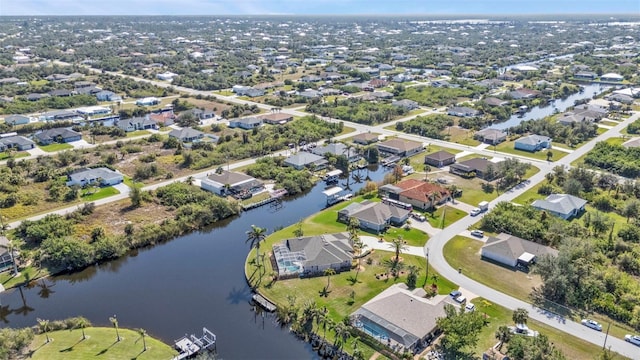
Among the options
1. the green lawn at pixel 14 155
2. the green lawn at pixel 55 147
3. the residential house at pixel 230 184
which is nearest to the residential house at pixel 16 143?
the green lawn at pixel 14 155

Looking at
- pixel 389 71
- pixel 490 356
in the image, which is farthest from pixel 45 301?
pixel 389 71

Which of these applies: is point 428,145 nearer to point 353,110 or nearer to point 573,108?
point 353,110

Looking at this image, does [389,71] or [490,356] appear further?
[389,71]

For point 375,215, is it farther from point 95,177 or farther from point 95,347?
point 95,177

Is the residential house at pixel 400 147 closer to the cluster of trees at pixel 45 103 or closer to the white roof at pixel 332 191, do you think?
the white roof at pixel 332 191

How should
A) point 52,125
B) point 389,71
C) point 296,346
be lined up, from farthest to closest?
point 389,71 < point 52,125 < point 296,346

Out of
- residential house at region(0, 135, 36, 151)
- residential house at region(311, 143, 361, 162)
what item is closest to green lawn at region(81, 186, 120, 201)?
residential house at region(0, 135, 36, 151)
